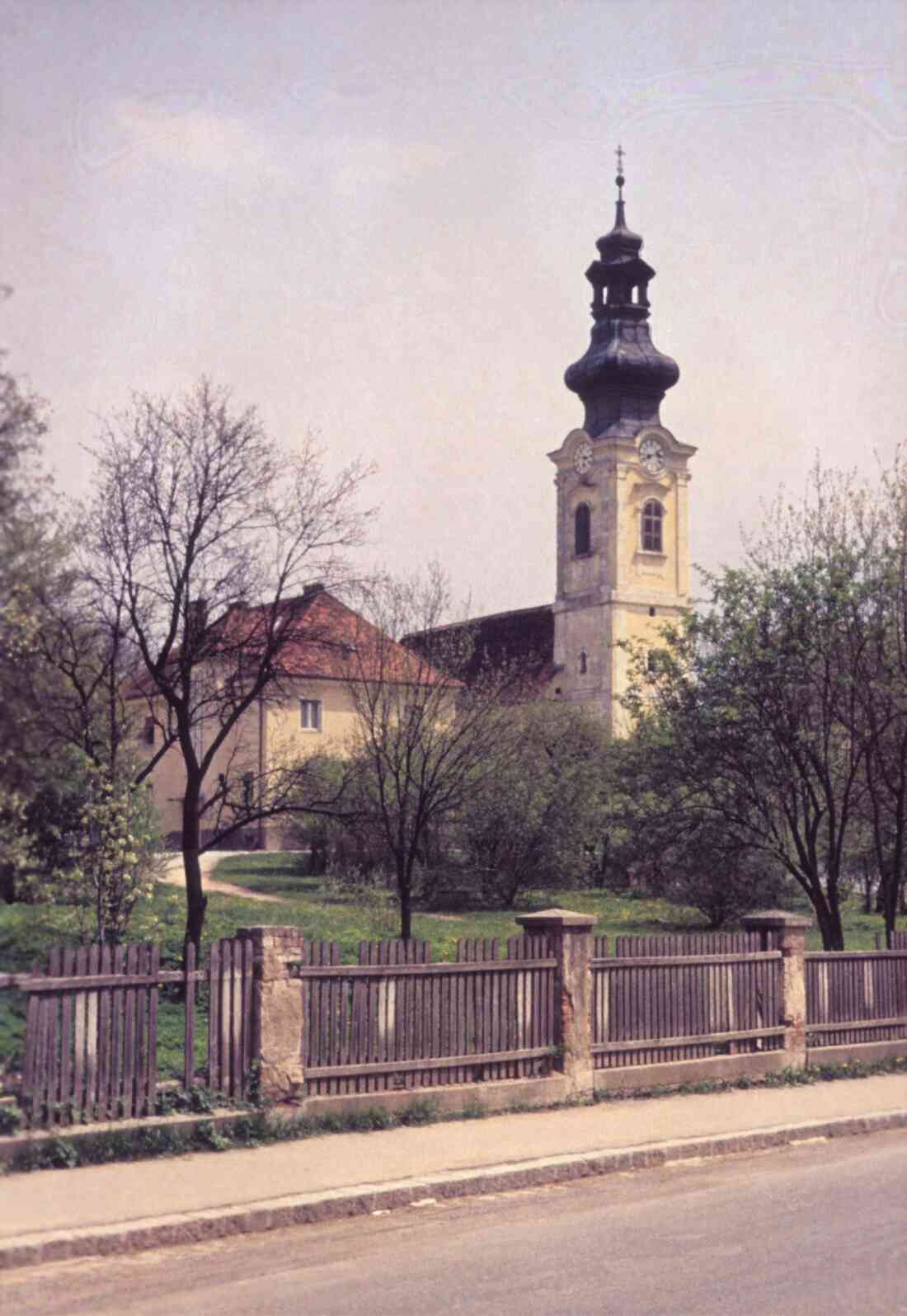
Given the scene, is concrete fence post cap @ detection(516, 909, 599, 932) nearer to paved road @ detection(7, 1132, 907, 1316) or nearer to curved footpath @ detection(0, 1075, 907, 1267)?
curved footpath @ detection(0, 1075, 907, 1267)

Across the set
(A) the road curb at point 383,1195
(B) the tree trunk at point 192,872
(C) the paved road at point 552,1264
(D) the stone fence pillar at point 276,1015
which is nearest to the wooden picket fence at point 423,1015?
(D) the stone fence pillar at point 276,1015

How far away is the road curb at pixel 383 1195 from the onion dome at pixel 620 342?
72.6 m

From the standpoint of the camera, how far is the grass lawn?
1283 cm

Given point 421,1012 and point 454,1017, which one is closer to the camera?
point 421,1012

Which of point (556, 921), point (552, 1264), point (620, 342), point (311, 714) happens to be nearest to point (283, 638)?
point (556, 921)

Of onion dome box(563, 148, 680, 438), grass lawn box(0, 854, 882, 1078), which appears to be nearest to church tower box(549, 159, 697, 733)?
onion dome box(563, 148, 680, 438)

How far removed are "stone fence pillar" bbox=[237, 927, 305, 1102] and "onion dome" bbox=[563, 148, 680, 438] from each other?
74.0 metres

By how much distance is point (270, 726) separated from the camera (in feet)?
215

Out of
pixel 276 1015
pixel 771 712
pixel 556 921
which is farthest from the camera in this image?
pixel 771 712

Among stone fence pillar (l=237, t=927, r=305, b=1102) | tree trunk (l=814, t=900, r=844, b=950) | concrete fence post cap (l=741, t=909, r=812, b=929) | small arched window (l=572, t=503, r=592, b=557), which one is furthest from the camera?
small arched window (l=572, t=503, r=592, b=557)

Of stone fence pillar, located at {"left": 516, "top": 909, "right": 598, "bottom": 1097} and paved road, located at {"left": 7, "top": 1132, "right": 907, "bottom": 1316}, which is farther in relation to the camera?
stone fence pillar, located at {"left": 516, "top": 909, "right": 598, "bottom": 1097}

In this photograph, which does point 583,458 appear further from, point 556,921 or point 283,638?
point 556,921

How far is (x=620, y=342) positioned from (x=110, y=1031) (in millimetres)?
75609

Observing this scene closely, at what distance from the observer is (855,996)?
1667 centimetres
